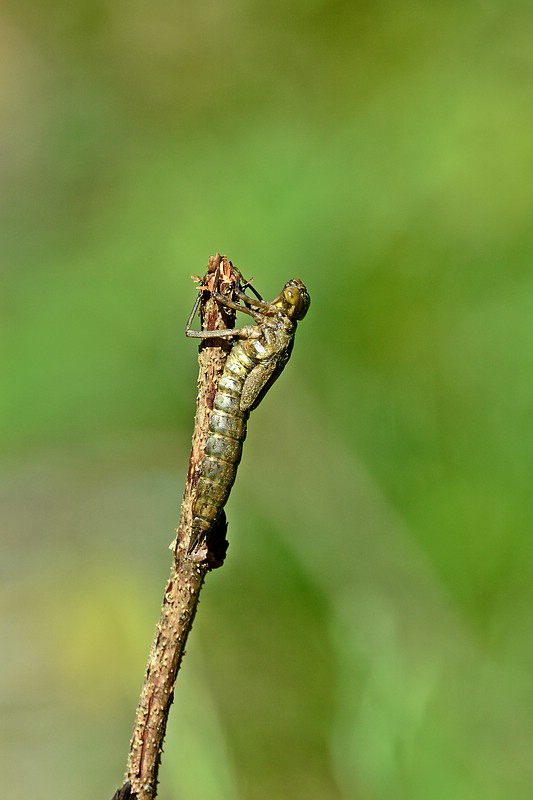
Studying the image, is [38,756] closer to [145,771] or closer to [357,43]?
[145,771]

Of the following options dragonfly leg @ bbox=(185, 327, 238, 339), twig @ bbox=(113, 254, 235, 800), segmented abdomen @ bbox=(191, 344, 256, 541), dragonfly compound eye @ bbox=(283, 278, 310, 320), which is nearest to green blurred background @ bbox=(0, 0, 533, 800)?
→ dragonfly compound eye @ bbox=(283, 278, 310, 320)

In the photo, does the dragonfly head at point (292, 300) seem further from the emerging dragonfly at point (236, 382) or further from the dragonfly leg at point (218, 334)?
the dragonfly leg at point (218, 334)

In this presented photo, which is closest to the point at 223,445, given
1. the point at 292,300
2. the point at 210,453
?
the point at 210,453

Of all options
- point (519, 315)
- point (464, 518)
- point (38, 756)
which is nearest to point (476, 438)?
point (464, 518)

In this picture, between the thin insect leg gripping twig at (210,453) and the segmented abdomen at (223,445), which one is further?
the segmented abdomen at (223,445)

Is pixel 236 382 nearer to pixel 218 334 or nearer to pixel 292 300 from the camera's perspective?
pixel 218 334

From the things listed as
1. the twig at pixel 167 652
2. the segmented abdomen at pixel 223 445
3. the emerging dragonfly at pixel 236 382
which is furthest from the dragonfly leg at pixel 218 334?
the twig at pixel 167 652
